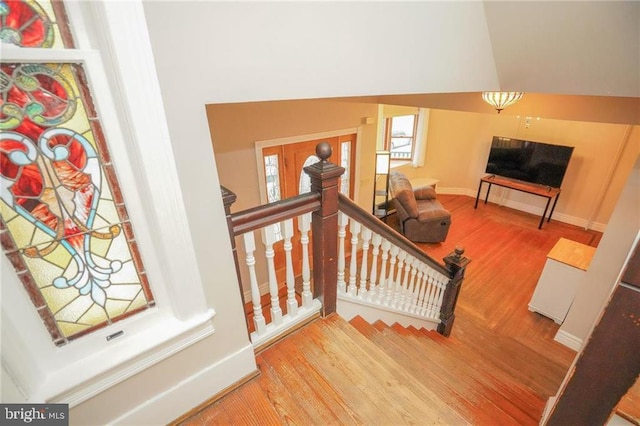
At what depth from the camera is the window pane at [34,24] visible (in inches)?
24.2

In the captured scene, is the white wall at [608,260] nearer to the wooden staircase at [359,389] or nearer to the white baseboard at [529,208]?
the wooden staircase at [359,389]

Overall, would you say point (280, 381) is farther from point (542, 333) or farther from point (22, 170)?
point (542, 333)

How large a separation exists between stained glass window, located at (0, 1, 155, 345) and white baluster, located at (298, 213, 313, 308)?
70 centimetres

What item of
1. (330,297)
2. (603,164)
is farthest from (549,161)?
(330,297)

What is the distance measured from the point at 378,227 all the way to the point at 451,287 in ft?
4.55

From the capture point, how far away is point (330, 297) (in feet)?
5.38

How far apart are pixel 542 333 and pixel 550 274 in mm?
638

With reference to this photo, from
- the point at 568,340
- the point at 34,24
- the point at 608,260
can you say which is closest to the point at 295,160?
the point at 34,24

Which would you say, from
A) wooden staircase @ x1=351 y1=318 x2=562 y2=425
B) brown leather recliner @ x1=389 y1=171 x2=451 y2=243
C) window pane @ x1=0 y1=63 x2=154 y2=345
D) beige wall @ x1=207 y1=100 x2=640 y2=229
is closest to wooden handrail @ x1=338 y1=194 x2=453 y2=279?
wooden staircase @ x1=351 y1=318 x2=562 y2=425

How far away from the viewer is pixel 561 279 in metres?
3.00

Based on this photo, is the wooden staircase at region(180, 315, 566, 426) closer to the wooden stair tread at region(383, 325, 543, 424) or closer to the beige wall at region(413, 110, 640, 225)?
the wooden stair tread at region(383, 325, 543, 424)

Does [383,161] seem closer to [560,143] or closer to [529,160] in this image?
[529,160]

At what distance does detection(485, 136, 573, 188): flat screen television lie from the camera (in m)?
5.00

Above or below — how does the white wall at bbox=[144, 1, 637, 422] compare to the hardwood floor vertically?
above
